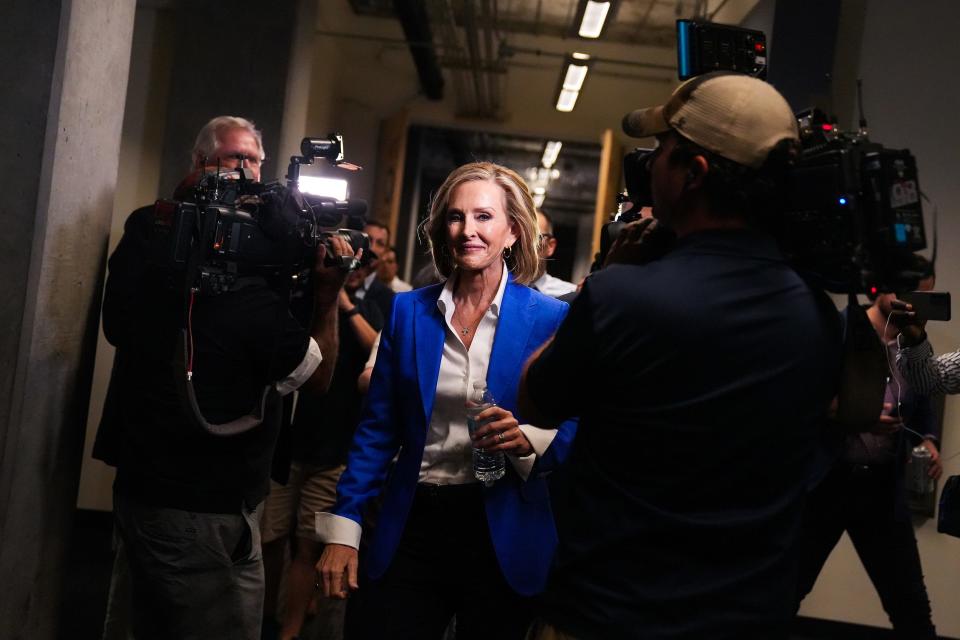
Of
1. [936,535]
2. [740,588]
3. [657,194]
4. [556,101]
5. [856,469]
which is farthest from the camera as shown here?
[556,101]

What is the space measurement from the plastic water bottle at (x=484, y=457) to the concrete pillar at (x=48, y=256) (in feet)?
3.78

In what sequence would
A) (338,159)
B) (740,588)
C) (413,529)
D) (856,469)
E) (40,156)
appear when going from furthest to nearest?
(856,469) → (338,159) → (40,156) → (413,529) → (740,588)

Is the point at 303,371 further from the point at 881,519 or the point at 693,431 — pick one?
the point at 881,519

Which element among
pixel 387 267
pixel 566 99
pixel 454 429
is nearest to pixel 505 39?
pixel 566 99

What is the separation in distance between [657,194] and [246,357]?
4.11ft

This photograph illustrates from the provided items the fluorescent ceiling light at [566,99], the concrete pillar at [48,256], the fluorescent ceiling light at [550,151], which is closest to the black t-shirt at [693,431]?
the concrete pillar at [48,256]

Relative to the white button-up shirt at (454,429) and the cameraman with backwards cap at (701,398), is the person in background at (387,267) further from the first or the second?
the cameraman with backwards cap at (701,398)

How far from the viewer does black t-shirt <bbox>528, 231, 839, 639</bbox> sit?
4.41 ft

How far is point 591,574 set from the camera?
1.40 m

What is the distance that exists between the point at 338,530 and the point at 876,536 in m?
2.17

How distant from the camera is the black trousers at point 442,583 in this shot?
2.01 m

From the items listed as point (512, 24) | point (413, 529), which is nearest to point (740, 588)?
A: point (413, 529)

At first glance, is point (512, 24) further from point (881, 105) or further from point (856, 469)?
point (856, 469)

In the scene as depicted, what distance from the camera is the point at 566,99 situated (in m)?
7.63
